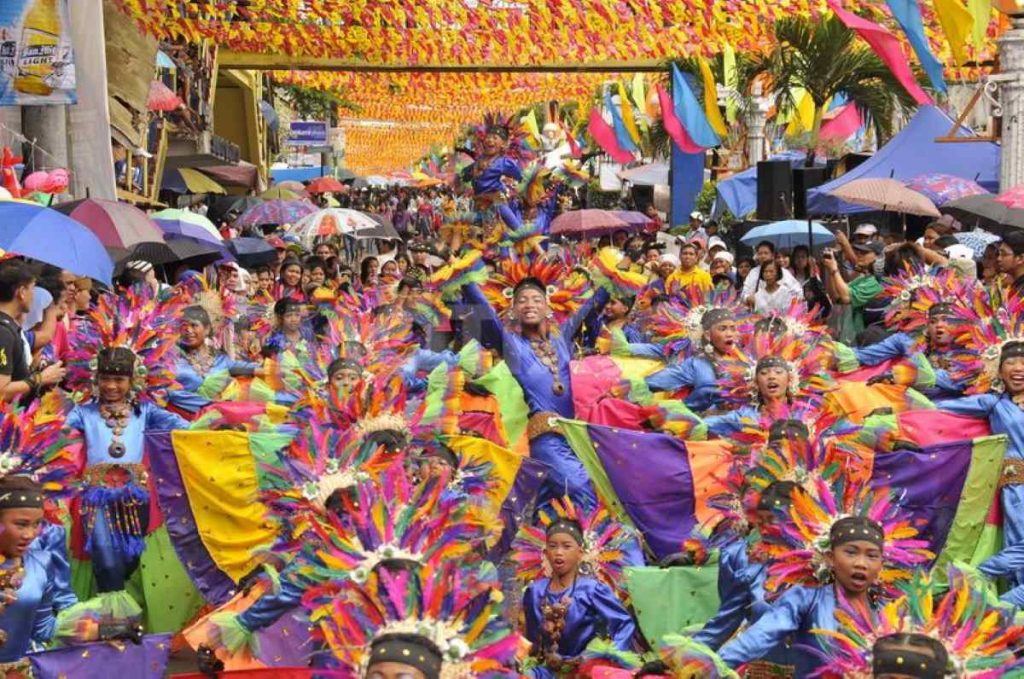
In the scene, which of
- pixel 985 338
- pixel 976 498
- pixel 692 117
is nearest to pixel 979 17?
pixel 985 338

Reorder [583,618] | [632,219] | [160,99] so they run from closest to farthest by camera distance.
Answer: [583,618] → [632,219] → [160,99]

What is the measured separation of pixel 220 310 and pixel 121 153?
353 inches

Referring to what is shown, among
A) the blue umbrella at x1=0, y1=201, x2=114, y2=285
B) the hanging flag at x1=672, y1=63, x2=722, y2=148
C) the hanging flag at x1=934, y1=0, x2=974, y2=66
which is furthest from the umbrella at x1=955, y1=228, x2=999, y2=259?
the hanging flag at x1=672, y1=63, x2=722, y2=148

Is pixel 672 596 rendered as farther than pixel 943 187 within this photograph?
No

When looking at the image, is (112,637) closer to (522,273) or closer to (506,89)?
(522,273)

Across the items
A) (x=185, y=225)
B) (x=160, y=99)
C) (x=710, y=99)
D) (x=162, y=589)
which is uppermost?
(x=160, y=99)

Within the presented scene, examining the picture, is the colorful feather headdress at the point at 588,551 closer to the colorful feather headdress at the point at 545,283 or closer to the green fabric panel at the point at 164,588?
the green fabric panel at the point at 164,588

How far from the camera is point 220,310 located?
1338cm

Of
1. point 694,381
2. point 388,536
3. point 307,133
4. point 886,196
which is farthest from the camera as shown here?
point 307,133

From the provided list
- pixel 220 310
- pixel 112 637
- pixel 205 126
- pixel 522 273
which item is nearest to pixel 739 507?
pixel 112 637

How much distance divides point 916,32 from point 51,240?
33.4 feet

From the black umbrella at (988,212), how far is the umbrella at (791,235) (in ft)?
11.1

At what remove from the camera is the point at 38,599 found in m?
7.18

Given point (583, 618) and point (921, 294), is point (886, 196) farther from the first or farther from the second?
point (583, 618)
